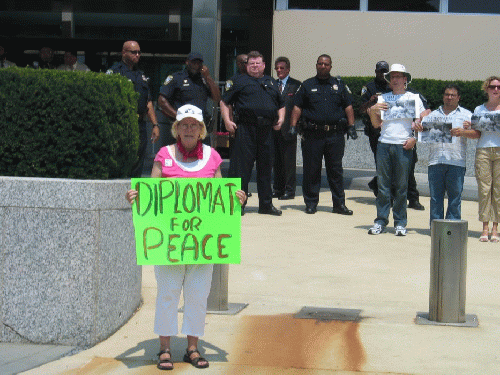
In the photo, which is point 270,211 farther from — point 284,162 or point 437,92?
point 437,92

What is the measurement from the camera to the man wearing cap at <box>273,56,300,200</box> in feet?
43.4

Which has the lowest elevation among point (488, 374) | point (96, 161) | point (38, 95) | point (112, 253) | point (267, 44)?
point (488, 374)

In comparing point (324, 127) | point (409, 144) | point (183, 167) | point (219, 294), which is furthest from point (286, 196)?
point (183, 167)

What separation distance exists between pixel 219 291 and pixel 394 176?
13.9ft

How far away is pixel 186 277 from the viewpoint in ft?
19.0

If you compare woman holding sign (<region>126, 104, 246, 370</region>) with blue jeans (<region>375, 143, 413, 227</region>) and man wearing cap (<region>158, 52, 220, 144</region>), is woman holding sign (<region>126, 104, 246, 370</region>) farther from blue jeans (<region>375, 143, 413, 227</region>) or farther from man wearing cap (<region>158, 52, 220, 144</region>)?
man wearing cap (<region>158, 52, 220, 144</region>)

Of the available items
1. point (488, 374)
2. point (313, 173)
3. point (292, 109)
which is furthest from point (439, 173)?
point (488, 374)

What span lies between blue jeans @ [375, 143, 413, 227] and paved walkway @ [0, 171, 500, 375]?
28cm

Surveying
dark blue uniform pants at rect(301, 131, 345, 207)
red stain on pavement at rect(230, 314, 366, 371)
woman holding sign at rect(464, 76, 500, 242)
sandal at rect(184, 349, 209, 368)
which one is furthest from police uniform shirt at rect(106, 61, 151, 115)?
sandal at rect(184, 349, 209, 368)

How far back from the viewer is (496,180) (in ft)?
34.1

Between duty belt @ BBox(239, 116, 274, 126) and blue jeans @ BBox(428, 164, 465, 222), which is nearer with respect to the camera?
blue jeans @ BBox(428, 164, 465, 222)

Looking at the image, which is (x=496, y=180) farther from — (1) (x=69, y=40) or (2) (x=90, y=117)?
(1) (x=69, y=40)

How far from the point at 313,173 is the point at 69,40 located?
12390mm

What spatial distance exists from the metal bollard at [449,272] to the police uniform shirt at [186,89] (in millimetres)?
5314
